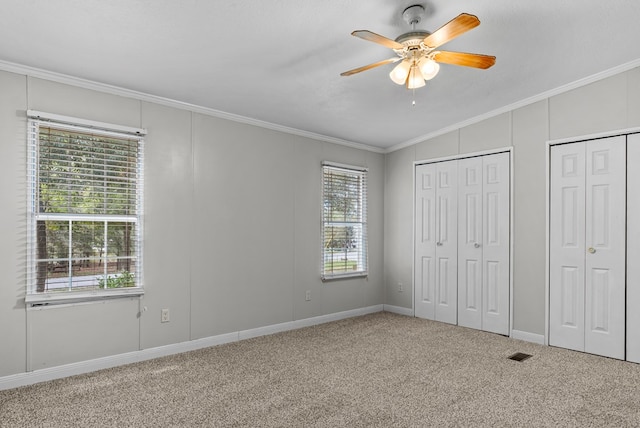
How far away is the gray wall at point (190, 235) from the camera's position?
3070 mm

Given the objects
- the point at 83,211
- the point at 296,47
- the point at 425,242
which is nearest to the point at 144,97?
the point at 83,211

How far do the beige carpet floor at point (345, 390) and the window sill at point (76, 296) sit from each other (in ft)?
1.96

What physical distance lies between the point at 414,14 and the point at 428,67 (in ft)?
1.08

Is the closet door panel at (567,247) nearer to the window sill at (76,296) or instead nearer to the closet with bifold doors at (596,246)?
the closet with bifold doors at (596,246)

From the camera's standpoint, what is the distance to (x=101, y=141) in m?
3.48

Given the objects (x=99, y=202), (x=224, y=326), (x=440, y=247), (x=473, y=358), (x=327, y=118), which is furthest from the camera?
(x=440, y=247)

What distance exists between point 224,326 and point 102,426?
176 centimetres

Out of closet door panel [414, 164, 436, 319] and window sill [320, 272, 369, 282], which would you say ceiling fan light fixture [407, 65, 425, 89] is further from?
window sill [320, 272, 369, 282]

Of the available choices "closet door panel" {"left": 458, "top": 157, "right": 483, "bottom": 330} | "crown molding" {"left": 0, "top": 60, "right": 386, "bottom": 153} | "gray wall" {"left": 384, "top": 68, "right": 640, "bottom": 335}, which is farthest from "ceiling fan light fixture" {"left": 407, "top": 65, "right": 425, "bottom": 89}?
"closet door panel" {"left": 458, "top": 157, "right": 483, "bottom": 330}

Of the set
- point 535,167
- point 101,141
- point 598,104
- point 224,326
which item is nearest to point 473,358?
A: point 535,167

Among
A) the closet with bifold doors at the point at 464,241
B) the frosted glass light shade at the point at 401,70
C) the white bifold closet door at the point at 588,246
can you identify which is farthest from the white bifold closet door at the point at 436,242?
the frosted glass light shade at the point at 401,70

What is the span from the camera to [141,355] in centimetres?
362

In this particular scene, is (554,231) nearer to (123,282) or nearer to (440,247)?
(440,247)

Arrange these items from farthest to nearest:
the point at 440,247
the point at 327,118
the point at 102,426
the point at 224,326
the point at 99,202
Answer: the point at 440,247
the point at 327,118
the point at 224,326
the point at 99,202
the point at 102,426
